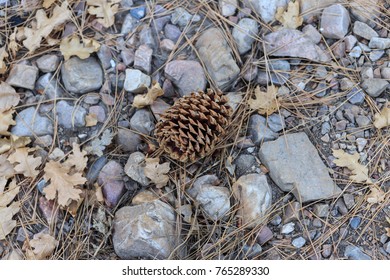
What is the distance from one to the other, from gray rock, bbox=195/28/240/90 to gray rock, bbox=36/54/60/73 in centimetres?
67

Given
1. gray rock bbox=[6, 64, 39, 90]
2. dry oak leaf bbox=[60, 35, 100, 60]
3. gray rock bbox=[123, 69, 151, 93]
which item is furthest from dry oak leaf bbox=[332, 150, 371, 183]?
gray rock bbox=[6, 64, 39, 90]

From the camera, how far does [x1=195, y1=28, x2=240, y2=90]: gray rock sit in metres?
2.18

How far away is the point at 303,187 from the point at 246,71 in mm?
591

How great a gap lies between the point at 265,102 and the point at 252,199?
17.6 inches

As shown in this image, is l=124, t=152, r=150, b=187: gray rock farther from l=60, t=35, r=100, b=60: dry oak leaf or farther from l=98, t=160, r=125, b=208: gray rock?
l=60, t=35, r=100, b=60: dry oak leaf

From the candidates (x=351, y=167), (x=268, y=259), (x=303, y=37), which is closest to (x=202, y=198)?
(x=268, y=259)

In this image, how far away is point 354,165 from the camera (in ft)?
6.70

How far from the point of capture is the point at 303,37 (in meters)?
2.24

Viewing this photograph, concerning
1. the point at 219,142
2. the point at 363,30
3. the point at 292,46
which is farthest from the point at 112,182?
the point at 363,30

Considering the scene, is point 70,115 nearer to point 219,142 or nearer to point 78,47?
point 78,47

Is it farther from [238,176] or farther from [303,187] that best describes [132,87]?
[303,187]

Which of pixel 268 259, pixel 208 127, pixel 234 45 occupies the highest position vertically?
pixel 234 45

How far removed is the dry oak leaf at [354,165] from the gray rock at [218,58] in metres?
0.58

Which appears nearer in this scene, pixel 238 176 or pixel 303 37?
pixel 238 176
